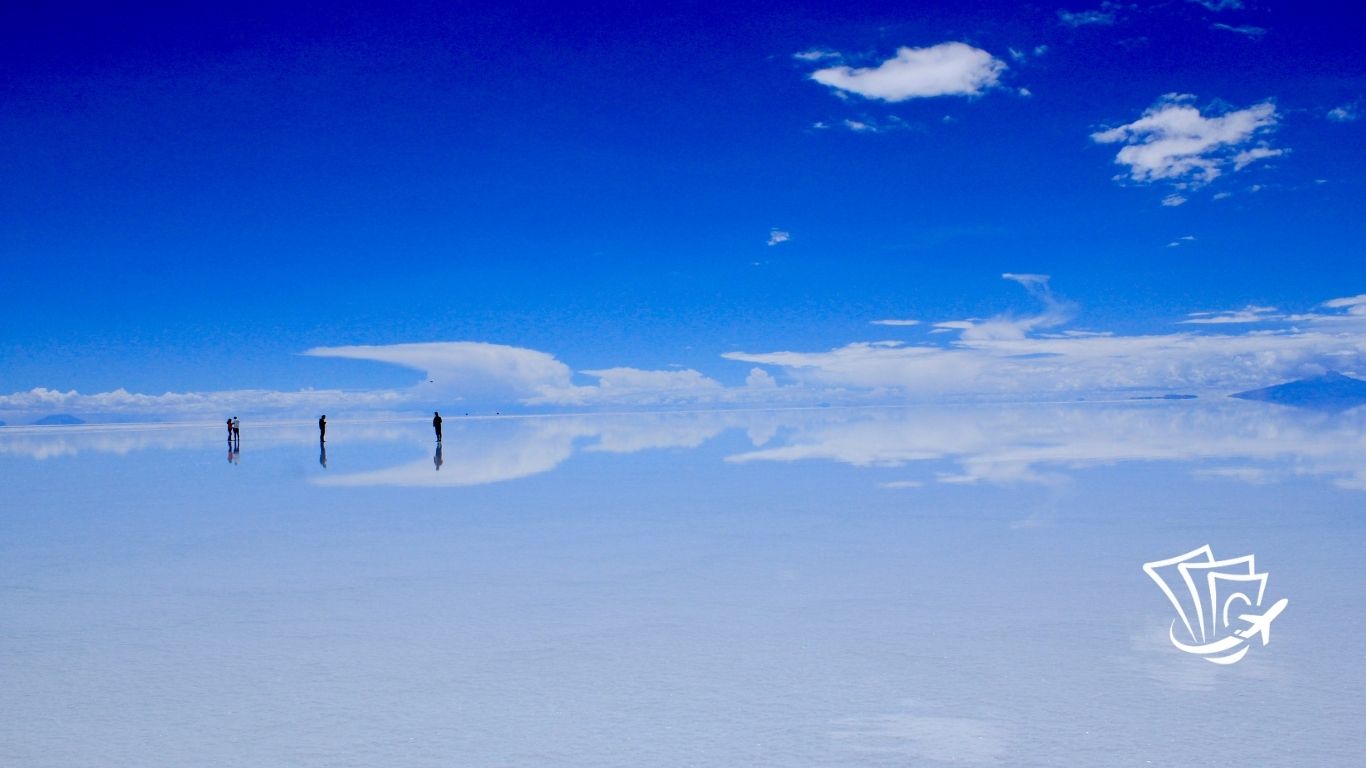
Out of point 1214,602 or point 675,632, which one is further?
point 1214,602

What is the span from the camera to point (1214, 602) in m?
9.22

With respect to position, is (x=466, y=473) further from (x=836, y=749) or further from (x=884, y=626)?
(x=836, y=749)

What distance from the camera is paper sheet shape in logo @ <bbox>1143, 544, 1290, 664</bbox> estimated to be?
25.8ft

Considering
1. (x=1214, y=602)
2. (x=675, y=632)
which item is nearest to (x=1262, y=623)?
(x=1214, y=602)

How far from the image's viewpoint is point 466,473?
25.6m

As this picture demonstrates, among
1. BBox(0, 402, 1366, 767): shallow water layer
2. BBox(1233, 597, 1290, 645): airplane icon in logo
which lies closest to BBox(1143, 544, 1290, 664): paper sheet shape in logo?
BBox(1233, 597, 1290, 645): airplane icon in logo

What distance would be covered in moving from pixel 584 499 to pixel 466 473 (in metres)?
7.86

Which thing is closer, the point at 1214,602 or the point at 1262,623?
the point at 1262,623

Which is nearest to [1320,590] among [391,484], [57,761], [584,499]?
[57,761]

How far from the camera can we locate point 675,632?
8.36 meters

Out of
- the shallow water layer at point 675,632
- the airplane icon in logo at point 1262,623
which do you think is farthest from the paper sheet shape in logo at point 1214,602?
the shallow water layer at point 675,632

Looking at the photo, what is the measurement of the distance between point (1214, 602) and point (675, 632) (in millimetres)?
5343

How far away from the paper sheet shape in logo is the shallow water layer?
0.62 feet

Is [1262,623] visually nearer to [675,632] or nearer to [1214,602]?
[1214,602]
